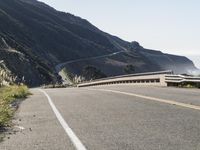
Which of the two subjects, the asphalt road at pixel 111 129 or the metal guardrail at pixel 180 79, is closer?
the asphalt road at pixel 111 129

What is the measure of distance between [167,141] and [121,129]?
1959 millimetres

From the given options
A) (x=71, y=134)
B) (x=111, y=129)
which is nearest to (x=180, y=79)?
(x=111, y=129)

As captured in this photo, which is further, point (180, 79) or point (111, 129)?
point (180, 79)

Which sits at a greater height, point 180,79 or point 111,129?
point 180,79

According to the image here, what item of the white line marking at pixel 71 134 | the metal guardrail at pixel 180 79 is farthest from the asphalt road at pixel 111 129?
the metal guardrail at pixel 180 79

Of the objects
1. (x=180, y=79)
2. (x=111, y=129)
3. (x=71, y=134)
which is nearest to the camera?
(x=71, y=134)

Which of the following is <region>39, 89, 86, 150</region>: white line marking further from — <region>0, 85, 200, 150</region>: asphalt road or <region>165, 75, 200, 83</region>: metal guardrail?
<region>165, 75, 200, 83</region>: metal guardrail

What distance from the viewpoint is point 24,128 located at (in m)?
11.9

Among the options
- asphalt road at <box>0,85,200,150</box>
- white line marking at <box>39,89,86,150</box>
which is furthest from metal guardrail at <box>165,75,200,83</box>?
white line marking at <box>39,89,86,150</box>

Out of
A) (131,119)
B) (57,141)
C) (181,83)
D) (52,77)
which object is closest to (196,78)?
(181,83)

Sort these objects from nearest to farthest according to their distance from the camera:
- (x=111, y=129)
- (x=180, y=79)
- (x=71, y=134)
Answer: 1. (x=71, y=134)
2. (x=111, y=129)
3. (x=180, y=79)

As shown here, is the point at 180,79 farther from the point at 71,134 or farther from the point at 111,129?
the point at 71,134

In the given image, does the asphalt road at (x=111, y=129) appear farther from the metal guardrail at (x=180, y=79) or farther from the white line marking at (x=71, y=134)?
the metal guardrail at (x=180, y=79)

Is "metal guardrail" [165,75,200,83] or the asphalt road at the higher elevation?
"metal guardrail" [165,75,200,83]
